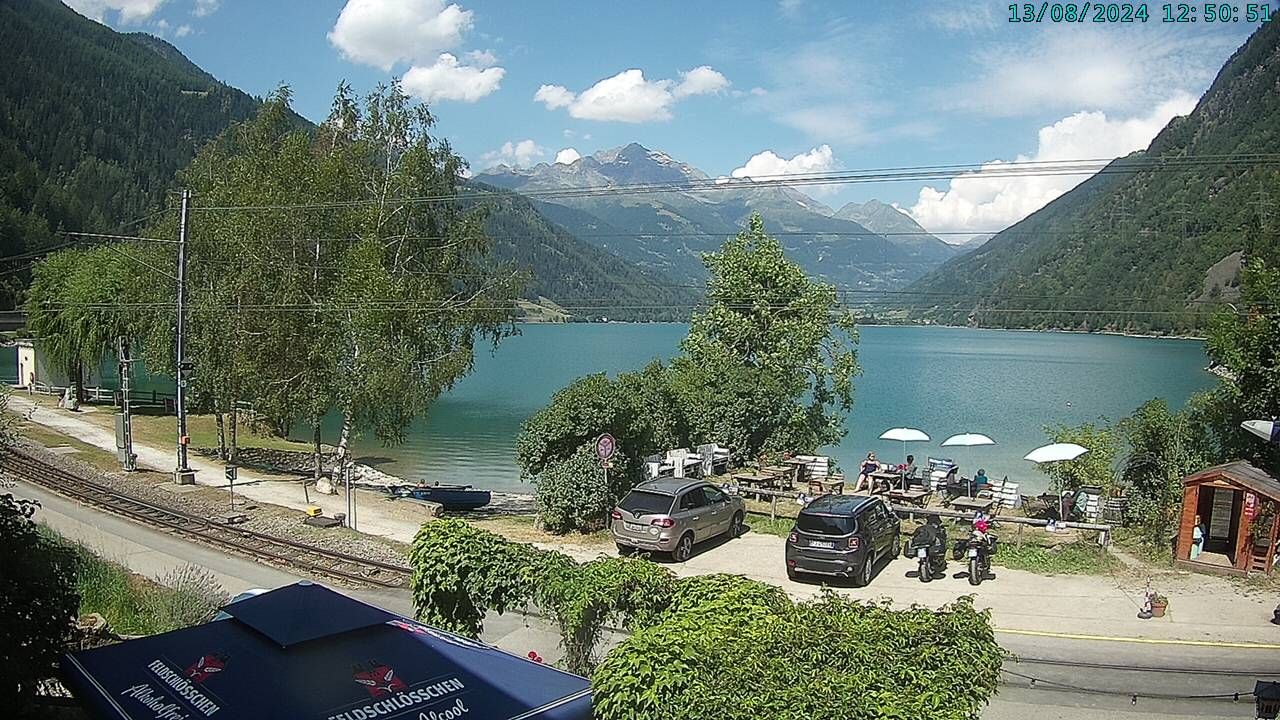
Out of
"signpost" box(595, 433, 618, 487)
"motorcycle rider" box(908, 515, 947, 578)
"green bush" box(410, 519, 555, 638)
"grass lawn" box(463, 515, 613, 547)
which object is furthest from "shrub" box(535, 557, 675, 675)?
"signpost" box(595, 433, 618, 487)

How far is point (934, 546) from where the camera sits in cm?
1731

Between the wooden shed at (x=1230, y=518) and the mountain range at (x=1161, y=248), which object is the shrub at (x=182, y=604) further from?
the mountain range at (x=1161, y=248)

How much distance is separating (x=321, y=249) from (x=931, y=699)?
28009 mm

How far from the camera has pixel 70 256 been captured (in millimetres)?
51219

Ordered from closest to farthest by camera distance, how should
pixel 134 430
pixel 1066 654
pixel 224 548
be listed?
pixel 1066 654 < pixel 224 548 < pixel 134 430

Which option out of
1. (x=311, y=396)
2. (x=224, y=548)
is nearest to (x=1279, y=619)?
(x=224, y=548)

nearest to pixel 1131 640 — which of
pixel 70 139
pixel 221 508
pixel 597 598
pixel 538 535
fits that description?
pixel 597 598

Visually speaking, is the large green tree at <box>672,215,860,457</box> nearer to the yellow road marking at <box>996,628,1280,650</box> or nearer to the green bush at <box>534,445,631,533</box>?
the green bush at <box>534,445,631,533</box>

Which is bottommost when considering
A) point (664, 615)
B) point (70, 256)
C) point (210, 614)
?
point (210, 614)

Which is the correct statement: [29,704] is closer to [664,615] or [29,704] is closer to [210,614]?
[210,614]

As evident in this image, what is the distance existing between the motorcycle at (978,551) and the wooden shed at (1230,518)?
3874 mm

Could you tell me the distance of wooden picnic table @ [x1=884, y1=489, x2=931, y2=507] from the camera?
80.4 feet

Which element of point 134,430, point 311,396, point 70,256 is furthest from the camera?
point 70,256

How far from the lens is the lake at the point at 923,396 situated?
46469 mm
